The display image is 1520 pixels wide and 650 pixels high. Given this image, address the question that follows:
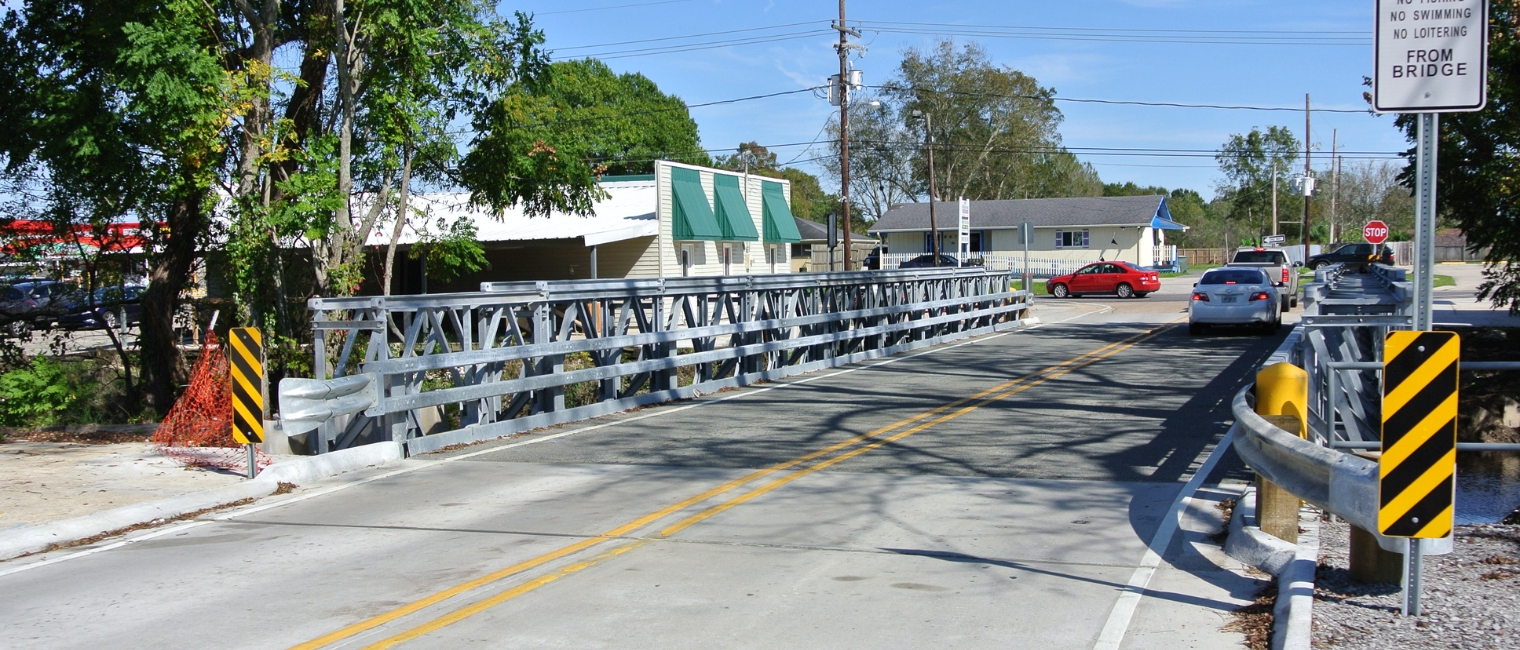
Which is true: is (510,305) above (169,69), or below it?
below

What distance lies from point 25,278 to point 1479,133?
81.0 feet

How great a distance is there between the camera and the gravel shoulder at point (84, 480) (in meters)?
8.87

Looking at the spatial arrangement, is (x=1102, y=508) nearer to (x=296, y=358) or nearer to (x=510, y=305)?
(x=510, y=305)

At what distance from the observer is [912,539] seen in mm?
7844

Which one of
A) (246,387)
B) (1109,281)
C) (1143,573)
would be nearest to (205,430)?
(246,387)

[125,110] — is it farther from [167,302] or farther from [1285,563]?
[1285,563]

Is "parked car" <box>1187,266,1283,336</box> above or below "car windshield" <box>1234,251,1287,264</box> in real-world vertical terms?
below

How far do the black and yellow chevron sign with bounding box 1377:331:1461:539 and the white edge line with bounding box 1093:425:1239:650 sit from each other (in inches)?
52.0

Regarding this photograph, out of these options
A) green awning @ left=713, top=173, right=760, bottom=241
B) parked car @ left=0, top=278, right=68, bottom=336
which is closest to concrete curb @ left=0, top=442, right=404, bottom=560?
parked car @ left=0, top=278, right=68, bottom=336

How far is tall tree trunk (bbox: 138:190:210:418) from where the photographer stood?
61.7 ft

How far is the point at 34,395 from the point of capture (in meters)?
17.5

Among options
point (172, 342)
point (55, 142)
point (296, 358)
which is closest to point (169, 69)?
point (55, 142)

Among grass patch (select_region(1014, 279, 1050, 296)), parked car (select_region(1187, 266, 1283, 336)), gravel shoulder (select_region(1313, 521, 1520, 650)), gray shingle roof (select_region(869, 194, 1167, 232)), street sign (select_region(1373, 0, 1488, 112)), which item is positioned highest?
gray shingle roof (select_region(869, 194, 1167, 232))

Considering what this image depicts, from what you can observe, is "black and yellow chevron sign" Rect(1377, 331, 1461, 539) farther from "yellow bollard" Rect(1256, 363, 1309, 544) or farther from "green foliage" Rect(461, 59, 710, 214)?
"green foliage" Rect(461, 59, 710, 214)
